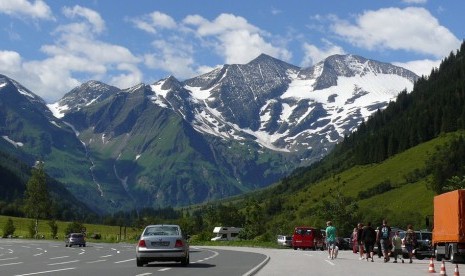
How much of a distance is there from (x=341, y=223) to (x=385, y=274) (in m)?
88.4

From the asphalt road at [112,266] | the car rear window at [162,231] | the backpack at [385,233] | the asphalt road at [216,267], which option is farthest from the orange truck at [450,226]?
the car rear window at [162,231]

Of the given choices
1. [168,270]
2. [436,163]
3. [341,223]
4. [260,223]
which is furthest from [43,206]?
[168,270]

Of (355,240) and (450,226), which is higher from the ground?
(450,226)

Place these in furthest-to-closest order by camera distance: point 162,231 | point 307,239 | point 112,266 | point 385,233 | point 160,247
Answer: point 307,239, point 385,233, point 162,231, point 112,266, point 160,247

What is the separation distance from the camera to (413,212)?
14162 centimetres

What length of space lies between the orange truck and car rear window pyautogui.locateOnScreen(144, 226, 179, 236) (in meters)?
15.7

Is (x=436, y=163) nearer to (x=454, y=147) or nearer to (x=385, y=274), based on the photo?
(x=454, y=147)

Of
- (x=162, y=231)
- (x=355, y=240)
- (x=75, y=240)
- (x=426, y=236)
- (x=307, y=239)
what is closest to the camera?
(x=162, y=231)

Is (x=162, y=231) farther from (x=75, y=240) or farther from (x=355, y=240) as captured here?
(x=75, y=240)

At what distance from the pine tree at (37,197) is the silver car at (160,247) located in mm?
120900

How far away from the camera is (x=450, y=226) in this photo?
133ft

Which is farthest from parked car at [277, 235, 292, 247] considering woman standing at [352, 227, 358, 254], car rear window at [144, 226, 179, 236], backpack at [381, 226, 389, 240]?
car rear window at [144, 226, 179, 236]

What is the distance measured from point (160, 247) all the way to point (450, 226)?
57.2 ft

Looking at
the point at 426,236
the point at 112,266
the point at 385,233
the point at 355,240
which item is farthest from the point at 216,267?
the point at 426,236
